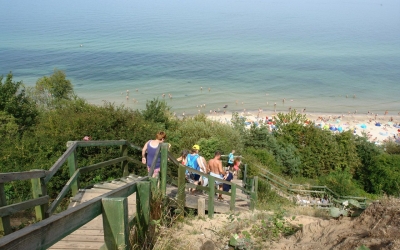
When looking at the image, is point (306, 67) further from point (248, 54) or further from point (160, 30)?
point (160, 30)

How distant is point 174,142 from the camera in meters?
15.9

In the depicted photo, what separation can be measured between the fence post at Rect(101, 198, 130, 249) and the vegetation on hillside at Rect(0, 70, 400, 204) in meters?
6.72

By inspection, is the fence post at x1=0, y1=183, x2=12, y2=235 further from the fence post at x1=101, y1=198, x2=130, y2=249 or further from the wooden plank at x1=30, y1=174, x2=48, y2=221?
the fence post at x1=101, y1=198, x2=130, y2=249

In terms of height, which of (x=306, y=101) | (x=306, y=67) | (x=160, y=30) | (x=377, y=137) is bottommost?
(x=377, y=137)

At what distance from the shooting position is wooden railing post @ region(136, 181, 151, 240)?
11.5ft

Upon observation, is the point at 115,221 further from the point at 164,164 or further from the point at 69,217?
the point at 164,164

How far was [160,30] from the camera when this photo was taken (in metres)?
124

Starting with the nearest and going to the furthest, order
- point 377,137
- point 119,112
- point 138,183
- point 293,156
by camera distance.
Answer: point 138,183
point 119,112
point 293,156
point 377,137

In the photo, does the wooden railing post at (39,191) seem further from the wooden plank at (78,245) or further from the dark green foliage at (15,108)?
the dark green foliage at (15,108)

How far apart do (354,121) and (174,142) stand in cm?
3284

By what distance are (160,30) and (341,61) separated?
67.2 metres

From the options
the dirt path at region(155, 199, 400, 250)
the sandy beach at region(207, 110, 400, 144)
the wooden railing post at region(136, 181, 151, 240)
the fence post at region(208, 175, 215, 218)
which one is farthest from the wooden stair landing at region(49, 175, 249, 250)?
the sandy beach at region(207, 110, 400, 144)

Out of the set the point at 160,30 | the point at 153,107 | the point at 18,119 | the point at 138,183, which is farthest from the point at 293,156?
the point at 160,30

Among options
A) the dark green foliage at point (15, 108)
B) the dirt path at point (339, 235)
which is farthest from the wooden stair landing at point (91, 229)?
the dark green foliage at point (15, 108)
